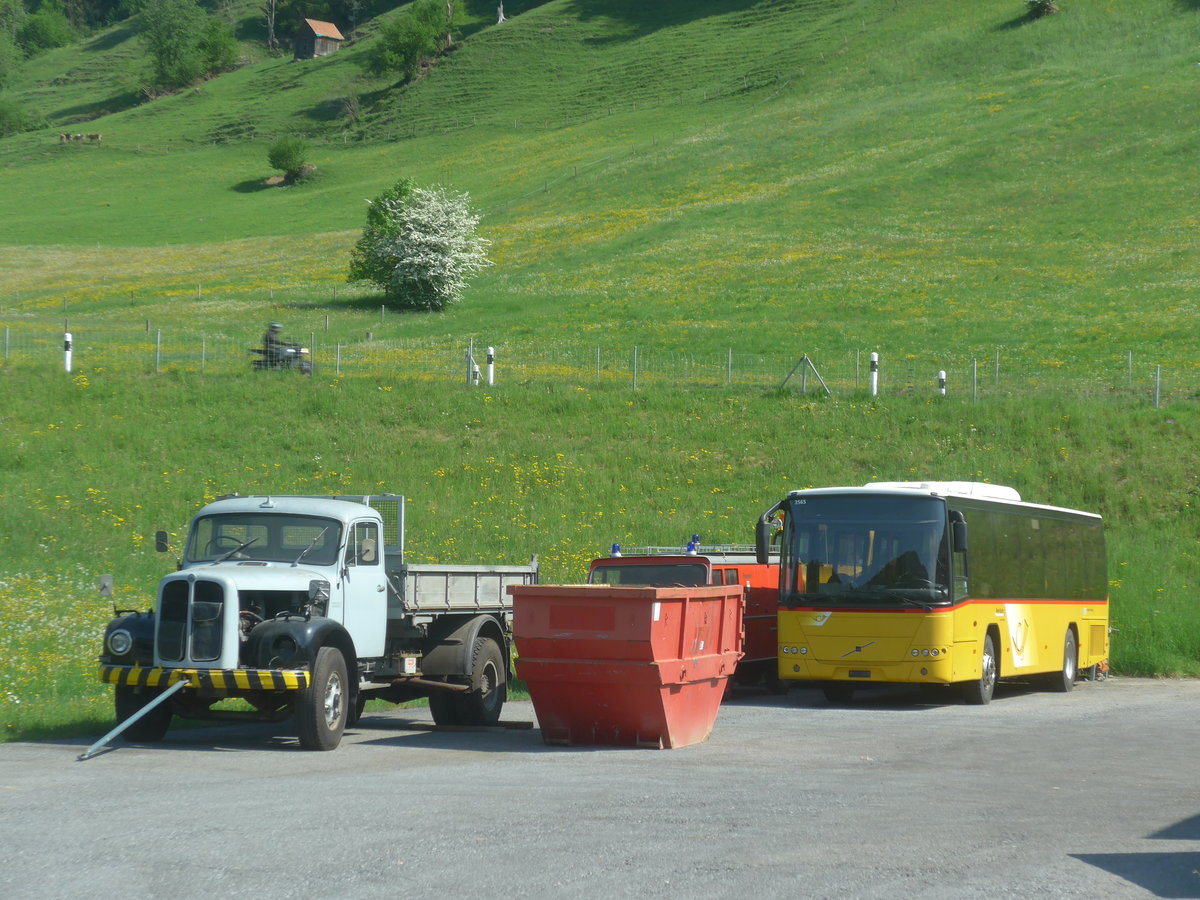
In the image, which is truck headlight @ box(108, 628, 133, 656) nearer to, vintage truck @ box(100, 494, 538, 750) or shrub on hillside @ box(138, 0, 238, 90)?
vintage truck @ box(100, 494, 538, 750)

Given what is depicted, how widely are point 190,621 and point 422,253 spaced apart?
46.8m

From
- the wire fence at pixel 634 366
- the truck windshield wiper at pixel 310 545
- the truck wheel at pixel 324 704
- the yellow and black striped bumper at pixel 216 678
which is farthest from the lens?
the wire fence at pixel 634 366

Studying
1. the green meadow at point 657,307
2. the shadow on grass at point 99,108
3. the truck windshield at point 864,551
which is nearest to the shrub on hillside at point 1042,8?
the green meadow at point 657,307

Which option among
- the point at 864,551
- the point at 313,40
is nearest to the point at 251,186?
the point at 313,40

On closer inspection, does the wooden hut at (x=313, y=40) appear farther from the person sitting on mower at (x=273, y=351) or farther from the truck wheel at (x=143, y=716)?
the truck wheel at (x=143, y=716)

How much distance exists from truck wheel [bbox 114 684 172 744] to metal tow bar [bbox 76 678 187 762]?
0.46 feet

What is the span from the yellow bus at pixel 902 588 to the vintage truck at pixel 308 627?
4.03m

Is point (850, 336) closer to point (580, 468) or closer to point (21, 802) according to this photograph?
point (580, 468)

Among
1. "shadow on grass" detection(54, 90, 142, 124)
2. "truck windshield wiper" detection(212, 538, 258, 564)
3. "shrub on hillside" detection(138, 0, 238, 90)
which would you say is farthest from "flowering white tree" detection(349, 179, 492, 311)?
"shrub on hillside" detection(138, 0, 238, 90)

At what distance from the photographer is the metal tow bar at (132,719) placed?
11626mm

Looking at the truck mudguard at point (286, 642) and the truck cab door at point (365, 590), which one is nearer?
the truck mudguard at point (286, 642)

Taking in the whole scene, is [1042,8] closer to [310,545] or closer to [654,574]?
[654,574]

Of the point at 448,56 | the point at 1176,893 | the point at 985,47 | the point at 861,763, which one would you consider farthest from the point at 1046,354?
the point at 448,56

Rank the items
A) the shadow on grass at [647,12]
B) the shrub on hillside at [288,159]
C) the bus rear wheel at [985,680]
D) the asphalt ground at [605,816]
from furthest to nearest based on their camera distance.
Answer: the shadow on grass at [647,12], the shrub on hillside at [288,159], the bus rear wheel at [985,680], the asphalt ground at [605,816]
